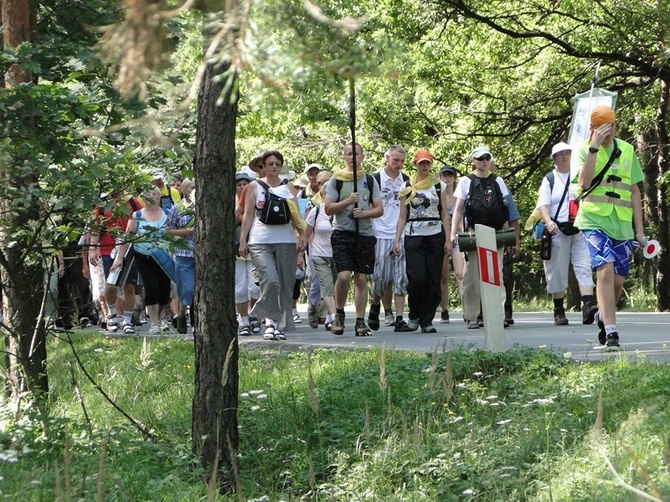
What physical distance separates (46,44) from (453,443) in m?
3.98

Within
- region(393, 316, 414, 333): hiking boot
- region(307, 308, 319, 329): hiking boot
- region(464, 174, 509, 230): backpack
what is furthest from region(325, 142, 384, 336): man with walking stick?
region(307, 308, 319, 329): hiking boot

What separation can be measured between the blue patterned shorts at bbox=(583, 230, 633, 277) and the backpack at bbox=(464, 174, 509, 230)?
11.5 ft

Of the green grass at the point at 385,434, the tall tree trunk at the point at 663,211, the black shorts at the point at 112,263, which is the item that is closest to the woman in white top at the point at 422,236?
the green grass at the point at 385,434

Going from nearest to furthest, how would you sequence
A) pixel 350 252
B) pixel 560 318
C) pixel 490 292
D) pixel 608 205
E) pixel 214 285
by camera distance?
pixel 214 285, pixel 608 205, pixel 490 292, pixel 350 252, pixel 560 318

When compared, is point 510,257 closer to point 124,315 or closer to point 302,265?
point 302,265

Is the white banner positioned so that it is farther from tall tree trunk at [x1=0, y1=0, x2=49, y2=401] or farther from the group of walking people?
tall tree trunk at [x1=0, y1=0, x2=49, y2=401]

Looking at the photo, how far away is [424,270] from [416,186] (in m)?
0.99

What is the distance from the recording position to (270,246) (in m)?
13.3

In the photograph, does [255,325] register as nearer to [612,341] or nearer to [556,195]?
[556,195]

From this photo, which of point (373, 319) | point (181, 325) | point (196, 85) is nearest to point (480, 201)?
point (373, 319)

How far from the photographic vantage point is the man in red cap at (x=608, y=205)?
9492 mm

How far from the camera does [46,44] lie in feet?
27.2

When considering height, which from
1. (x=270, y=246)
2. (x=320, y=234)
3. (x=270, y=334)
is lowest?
(x=270, y=334)

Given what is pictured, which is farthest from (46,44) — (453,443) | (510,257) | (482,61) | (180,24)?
(482,61)
